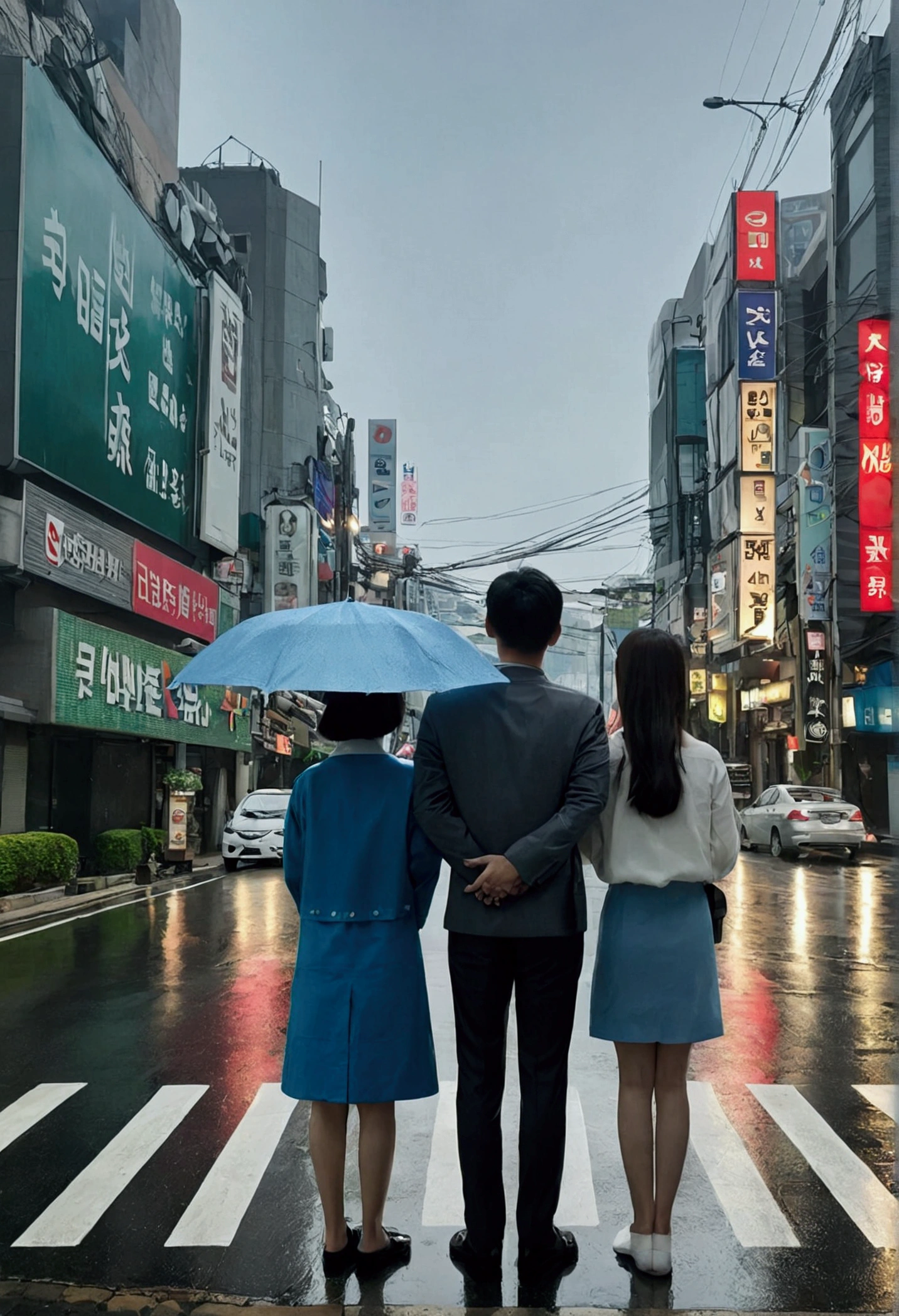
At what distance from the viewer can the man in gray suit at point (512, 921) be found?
3.81 meters

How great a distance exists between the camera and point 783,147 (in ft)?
96.1

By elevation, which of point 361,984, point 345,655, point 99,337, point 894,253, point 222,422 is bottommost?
point 361,984

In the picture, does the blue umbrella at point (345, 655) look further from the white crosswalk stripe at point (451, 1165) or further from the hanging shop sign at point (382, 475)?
the hanging shop sign at point (382, 475)

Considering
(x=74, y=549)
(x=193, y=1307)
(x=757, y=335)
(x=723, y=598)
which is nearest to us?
(x=193, y=1307)

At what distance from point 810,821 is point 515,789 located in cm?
2174

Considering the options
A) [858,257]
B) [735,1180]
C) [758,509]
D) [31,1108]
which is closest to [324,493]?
[758,509]

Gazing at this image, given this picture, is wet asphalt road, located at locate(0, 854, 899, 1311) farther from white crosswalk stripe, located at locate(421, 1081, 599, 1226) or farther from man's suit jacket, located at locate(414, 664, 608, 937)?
man's suit jacket, located at locate(414, 664, 608, 937)

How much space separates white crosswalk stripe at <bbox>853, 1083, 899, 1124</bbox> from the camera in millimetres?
6164

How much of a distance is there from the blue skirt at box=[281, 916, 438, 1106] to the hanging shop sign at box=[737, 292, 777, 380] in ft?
118

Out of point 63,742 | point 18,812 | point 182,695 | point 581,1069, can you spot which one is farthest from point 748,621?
point 581,1069

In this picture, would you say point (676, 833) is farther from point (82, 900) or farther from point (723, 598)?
point (723, 598)

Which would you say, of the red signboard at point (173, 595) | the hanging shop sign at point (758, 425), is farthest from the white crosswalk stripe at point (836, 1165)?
the hanging shop sign at point (758, 425)

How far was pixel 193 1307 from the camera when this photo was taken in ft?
12.1

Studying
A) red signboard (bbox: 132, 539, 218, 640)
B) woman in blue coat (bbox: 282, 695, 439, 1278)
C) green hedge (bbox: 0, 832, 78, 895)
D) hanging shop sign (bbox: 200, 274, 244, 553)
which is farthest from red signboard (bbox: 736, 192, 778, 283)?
woman in blue coat (bbox: 282, 695, 439, 1278)
